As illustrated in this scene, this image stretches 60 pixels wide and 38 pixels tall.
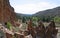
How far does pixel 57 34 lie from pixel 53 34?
0.99 meters

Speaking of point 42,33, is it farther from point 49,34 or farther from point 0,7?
point 0,7

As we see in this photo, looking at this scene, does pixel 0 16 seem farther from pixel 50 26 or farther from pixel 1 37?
pixel 50 26

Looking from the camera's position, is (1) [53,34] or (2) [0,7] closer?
(2) [0,7]

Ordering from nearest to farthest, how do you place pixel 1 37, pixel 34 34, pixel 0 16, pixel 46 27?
pixel 1 37 < pixel 0 16 < pixel 34 34 < pixel 46 27

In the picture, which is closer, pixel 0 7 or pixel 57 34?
pixel 0 7

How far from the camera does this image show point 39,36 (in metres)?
58.6

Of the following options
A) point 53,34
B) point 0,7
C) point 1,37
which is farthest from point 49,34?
point 1,37

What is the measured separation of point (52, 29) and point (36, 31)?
389cm

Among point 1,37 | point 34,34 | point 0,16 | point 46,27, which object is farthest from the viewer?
point 46,27

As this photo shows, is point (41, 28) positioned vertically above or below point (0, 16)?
below

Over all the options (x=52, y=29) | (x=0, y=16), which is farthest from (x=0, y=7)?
(x=52, y=29)

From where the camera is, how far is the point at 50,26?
58.1 m

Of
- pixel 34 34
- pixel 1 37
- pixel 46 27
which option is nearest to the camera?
pixel 1 37

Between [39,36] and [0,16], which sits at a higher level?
[0,16]
